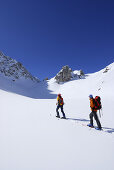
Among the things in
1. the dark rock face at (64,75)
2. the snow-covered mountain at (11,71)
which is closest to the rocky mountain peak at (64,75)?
the dark rock face at (64,75)

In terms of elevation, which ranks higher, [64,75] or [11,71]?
[11,71]

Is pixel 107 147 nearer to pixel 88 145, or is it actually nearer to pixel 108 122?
pixel 88 145

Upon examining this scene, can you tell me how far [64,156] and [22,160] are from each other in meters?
1.19

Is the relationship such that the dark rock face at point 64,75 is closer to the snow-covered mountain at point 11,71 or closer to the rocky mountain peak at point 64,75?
the rocky mountain peak at point 64,75

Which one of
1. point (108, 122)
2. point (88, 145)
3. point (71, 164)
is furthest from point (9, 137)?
point (108, 122)

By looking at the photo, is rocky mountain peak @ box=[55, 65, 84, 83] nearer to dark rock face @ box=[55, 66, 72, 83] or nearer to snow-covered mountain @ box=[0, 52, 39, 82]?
dark rock face @ box=[55, 66, 72, 83]

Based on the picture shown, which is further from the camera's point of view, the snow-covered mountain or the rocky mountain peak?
the snow-covered mountain

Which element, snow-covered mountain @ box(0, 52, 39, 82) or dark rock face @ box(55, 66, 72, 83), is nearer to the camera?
dark rock face @ box(55, 66, 72, 83)

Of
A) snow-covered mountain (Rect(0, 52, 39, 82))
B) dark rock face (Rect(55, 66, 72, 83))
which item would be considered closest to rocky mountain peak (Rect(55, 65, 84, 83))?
dark rock face (Rect(55, 66, 72, 83))

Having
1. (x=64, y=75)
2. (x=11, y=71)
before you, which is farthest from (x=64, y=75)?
(x=11, y=71)

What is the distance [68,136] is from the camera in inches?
134

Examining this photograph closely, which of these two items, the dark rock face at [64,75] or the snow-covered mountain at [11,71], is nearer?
the dark rock face at [64,75]

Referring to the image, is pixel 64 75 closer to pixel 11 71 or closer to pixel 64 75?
pixel 64 75

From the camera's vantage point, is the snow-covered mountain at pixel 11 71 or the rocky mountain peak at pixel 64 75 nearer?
the rocky mountain peak at pixel 64 75
